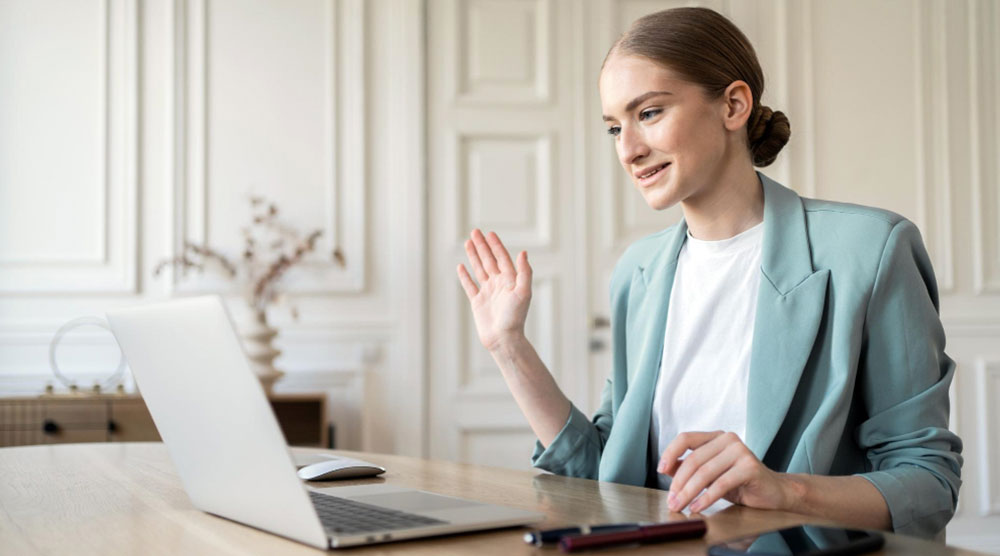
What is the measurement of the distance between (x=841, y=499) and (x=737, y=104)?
2.07 ft

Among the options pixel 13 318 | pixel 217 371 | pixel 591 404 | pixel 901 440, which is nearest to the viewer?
pixel 217 371

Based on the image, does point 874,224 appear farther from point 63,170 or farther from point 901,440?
point 63,170

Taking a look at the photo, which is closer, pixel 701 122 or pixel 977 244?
pixel 701 122

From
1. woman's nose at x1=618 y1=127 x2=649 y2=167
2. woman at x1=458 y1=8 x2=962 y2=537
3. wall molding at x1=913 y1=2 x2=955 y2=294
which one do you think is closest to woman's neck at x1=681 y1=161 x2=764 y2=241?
woman at x1=458 y1=8 x2=962 y2=537

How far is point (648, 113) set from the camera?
142 cm

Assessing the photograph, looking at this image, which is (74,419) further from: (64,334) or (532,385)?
(532,385)

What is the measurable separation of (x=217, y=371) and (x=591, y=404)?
300 centimetres

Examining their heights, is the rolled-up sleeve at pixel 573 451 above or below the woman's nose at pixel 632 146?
below

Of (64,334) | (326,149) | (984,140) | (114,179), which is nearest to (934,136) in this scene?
(984,140)

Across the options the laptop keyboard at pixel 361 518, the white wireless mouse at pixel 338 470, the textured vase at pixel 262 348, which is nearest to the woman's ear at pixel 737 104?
the white wireless mouse at pixel 338 470

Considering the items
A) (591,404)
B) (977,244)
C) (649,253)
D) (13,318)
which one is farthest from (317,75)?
(977,244)

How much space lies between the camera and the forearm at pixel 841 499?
1.08m

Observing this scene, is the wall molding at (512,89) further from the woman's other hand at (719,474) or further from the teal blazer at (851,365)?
the woman's other hand at (719,474)

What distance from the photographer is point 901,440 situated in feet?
4.00
